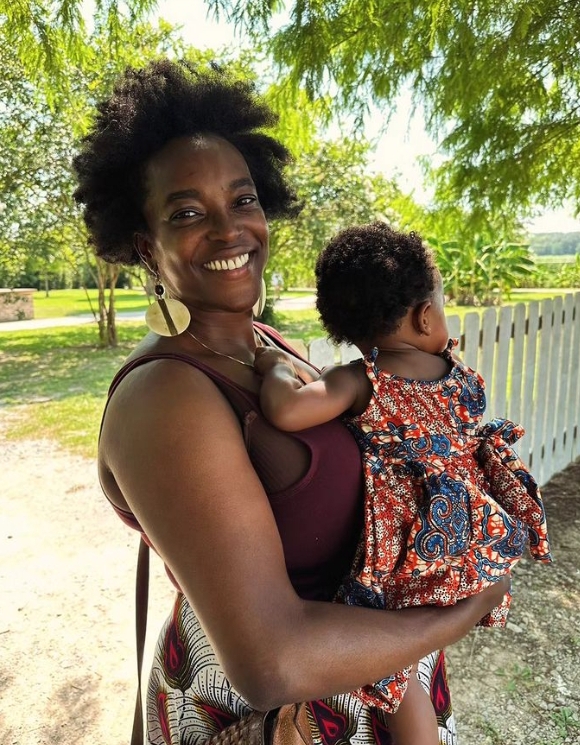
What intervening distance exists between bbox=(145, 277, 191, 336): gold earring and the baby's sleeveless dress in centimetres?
50

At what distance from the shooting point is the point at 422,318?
1715 millimetres

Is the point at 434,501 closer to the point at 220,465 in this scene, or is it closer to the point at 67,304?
the point at 220,465

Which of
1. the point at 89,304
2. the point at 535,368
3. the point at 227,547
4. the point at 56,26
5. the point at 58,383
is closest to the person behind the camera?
the point at 227,547

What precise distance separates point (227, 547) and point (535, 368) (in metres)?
4.48

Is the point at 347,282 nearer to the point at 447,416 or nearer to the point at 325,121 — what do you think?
the point at 447,416

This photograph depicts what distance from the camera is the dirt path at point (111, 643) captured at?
2.79m

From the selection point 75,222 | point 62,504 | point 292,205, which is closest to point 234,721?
point 292,205

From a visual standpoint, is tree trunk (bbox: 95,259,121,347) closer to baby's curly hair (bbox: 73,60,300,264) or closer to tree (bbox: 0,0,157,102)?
tree (bbox: 0,0,157,102)

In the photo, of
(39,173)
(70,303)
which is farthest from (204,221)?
(70,303)

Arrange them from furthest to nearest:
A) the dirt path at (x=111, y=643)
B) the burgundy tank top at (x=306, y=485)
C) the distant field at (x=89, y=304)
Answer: the distant field at (x=89, y=304), the dirt path at (x=111, y=643), the burgundy tank top at (x=306, y=485)

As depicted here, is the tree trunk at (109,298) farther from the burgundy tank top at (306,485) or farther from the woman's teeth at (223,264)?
the burgundy tank top at (306,485)

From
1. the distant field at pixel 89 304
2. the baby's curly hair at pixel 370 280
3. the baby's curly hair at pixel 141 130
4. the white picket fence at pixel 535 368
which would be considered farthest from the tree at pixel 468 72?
the distant field at pixel 89 304

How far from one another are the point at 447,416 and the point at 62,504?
15.0ft

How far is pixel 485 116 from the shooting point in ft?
14.7
